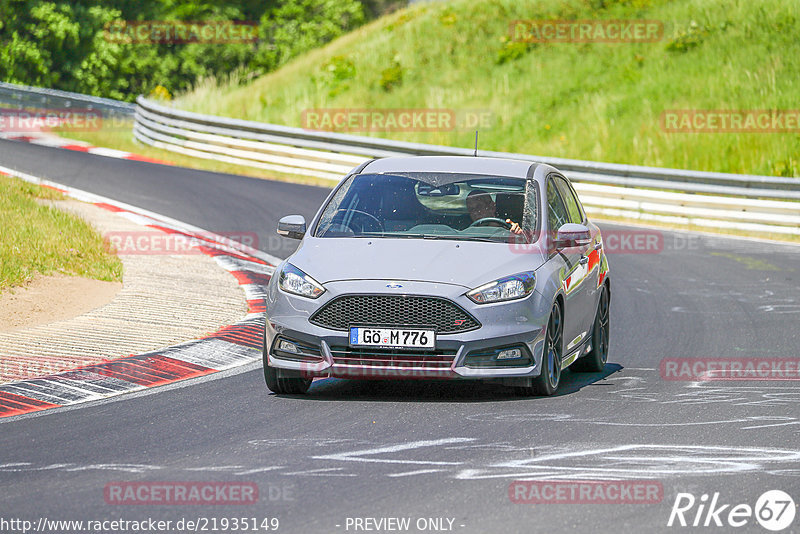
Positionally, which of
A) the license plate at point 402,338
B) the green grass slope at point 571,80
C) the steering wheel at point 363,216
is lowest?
the license plate at point 402,338

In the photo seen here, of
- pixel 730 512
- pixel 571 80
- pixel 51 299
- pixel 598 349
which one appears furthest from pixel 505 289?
pixel 571 80

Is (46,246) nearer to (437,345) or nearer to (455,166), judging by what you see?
(455,166)

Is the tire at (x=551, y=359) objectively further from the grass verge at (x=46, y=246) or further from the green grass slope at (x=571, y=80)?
the green grass slope at (x=571, y=80)

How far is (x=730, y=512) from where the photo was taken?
19.7 ft

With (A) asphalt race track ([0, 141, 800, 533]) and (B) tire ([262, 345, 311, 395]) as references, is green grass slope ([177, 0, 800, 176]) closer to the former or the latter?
(A) asphalt race track ([0, 141, 800, 533])

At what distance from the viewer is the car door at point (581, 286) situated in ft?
32.0

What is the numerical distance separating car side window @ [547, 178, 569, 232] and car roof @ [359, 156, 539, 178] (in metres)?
0.22

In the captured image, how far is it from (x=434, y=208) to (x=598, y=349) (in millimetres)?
1982

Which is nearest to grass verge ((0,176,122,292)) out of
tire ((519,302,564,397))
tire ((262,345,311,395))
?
tire ((262,345,311,395))

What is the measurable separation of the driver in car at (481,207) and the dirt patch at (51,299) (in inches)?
166

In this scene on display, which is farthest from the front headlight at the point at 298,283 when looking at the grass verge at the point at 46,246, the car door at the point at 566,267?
the grass verge at the point at 46,246

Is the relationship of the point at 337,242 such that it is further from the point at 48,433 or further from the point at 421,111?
the point at 421,111

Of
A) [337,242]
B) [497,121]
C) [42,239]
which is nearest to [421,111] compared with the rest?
[497,121]

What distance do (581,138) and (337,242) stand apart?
22810mm
